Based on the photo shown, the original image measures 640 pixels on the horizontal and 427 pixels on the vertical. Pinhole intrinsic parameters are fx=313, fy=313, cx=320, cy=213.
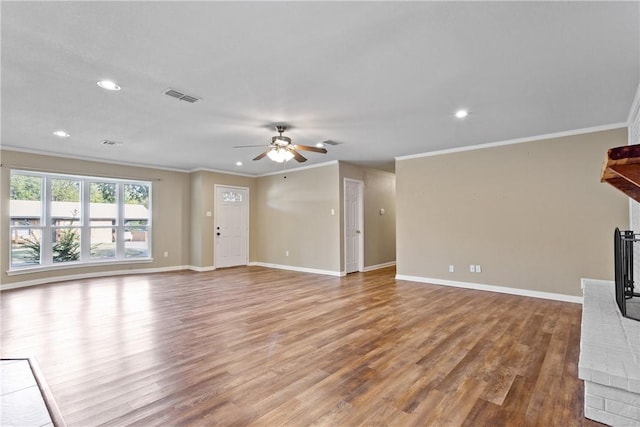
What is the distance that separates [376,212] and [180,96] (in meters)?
5.53

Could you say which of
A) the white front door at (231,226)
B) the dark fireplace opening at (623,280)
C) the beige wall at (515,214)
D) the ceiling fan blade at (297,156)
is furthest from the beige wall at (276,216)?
the dark fireplace opening at (623,280)

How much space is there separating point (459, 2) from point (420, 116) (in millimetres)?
2081

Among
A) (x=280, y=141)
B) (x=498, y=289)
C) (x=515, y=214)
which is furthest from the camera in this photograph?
(x=498, y=289)

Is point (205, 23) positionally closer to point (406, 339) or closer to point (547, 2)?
point (547, 2)

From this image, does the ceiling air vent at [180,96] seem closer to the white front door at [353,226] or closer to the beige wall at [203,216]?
the white front door at [353,226]

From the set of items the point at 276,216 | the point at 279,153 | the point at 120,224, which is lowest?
the point at 120,224

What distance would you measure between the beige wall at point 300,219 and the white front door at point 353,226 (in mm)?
309

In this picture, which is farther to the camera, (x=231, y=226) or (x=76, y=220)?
(x=231, y=226)

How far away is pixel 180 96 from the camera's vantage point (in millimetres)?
3240

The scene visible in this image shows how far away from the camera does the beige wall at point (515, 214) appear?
4.34 m

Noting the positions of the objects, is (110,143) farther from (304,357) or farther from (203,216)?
(304,357)

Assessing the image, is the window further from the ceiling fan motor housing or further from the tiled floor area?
the ceiling fan motor housing

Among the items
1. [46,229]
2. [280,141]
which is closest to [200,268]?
[46,229]

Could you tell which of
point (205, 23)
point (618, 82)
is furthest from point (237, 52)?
point (618, 82)
